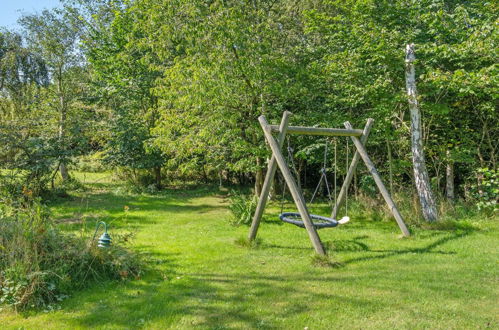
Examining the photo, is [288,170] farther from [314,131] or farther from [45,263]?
[45,263]

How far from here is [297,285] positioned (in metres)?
4.48

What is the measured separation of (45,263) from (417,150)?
7.09 m

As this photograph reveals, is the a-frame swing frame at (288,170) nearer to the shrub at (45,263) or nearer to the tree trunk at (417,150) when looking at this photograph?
the tree trunk at (417,150)

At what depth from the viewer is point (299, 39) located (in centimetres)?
1114

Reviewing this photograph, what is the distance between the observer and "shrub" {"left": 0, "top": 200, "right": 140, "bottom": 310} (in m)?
3.88

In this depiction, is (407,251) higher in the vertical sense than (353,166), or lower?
lower

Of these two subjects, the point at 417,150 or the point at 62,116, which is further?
the point at 62,116

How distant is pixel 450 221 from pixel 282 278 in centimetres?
456

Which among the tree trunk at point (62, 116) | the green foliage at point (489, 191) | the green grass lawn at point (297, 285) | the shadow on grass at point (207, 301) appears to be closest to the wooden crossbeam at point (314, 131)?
the green grass lawn at point (297, 285)

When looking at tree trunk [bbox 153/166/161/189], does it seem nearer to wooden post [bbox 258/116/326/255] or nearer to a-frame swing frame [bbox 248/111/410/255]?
a-frame swing frame [bbox 248/111/410/255]

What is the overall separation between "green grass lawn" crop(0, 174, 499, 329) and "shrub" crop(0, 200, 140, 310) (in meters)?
0.20

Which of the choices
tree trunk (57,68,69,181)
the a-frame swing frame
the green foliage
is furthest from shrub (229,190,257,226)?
tree trunk (57,68,69,181)

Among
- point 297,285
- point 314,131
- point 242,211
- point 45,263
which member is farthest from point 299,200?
point 45,263

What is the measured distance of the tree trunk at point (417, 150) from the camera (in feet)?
25.9
